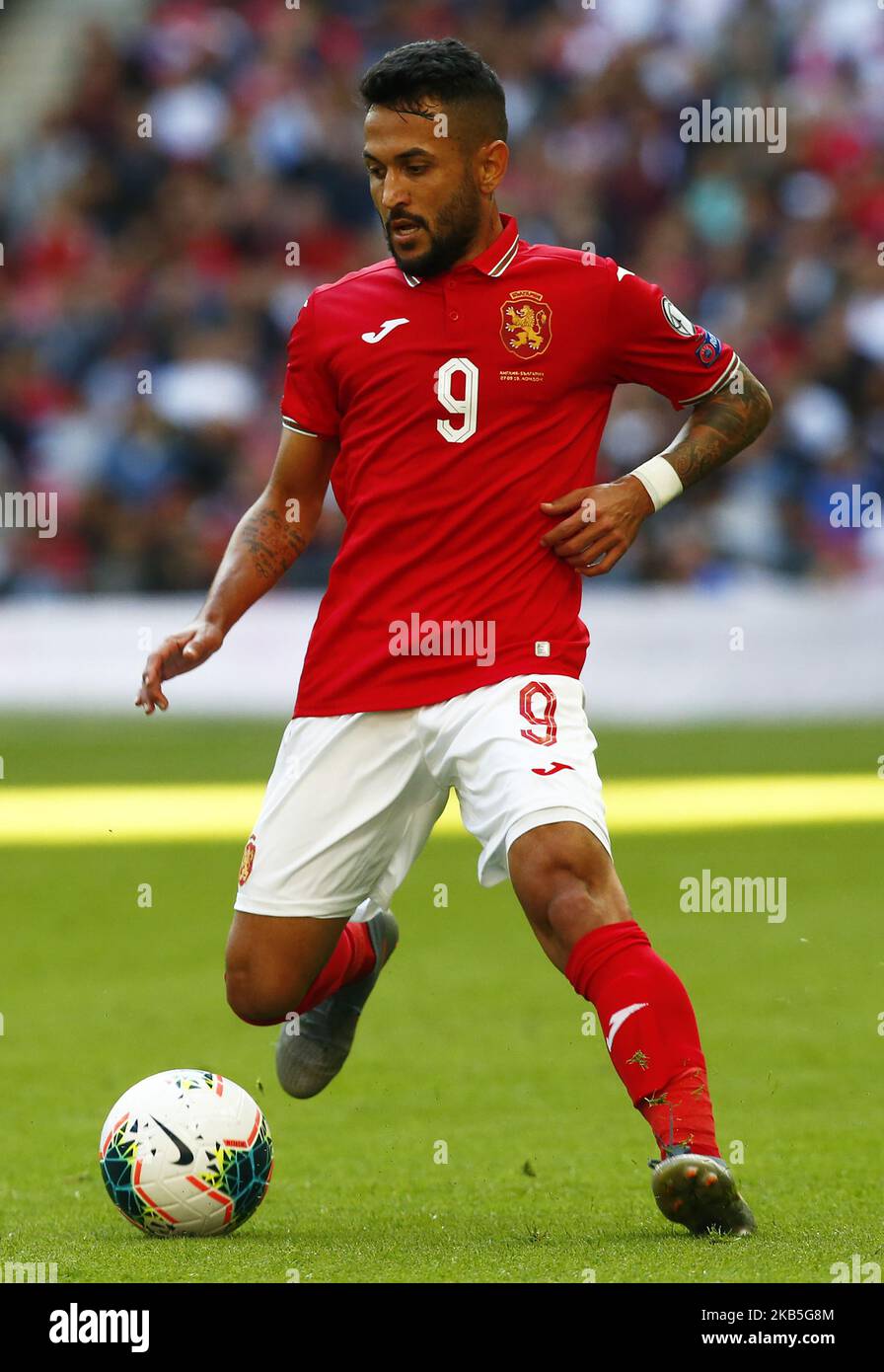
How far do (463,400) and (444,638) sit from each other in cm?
54

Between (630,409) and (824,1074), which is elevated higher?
(630,409)

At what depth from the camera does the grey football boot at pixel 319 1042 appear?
225 inches

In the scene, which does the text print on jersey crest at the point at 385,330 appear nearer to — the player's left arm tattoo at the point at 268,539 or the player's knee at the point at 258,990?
the player's left arm tattoo at the point at 268,539

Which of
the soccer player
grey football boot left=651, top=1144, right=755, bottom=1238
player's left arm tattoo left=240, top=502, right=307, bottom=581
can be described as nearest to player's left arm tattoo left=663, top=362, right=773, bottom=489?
the soccer player

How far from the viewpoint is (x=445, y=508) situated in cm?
498

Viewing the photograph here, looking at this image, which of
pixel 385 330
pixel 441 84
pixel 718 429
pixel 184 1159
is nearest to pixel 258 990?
pixel 184 1159

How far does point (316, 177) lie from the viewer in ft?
63.6

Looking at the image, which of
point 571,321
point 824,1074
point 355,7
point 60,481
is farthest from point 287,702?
point 571,321

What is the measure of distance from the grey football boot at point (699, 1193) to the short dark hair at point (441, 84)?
7.51ft

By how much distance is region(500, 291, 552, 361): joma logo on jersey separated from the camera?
500cm

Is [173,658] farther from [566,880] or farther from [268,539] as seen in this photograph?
[566,880]

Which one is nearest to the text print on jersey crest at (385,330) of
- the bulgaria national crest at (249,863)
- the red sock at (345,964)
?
the bulgaria national crest at (249,863)
